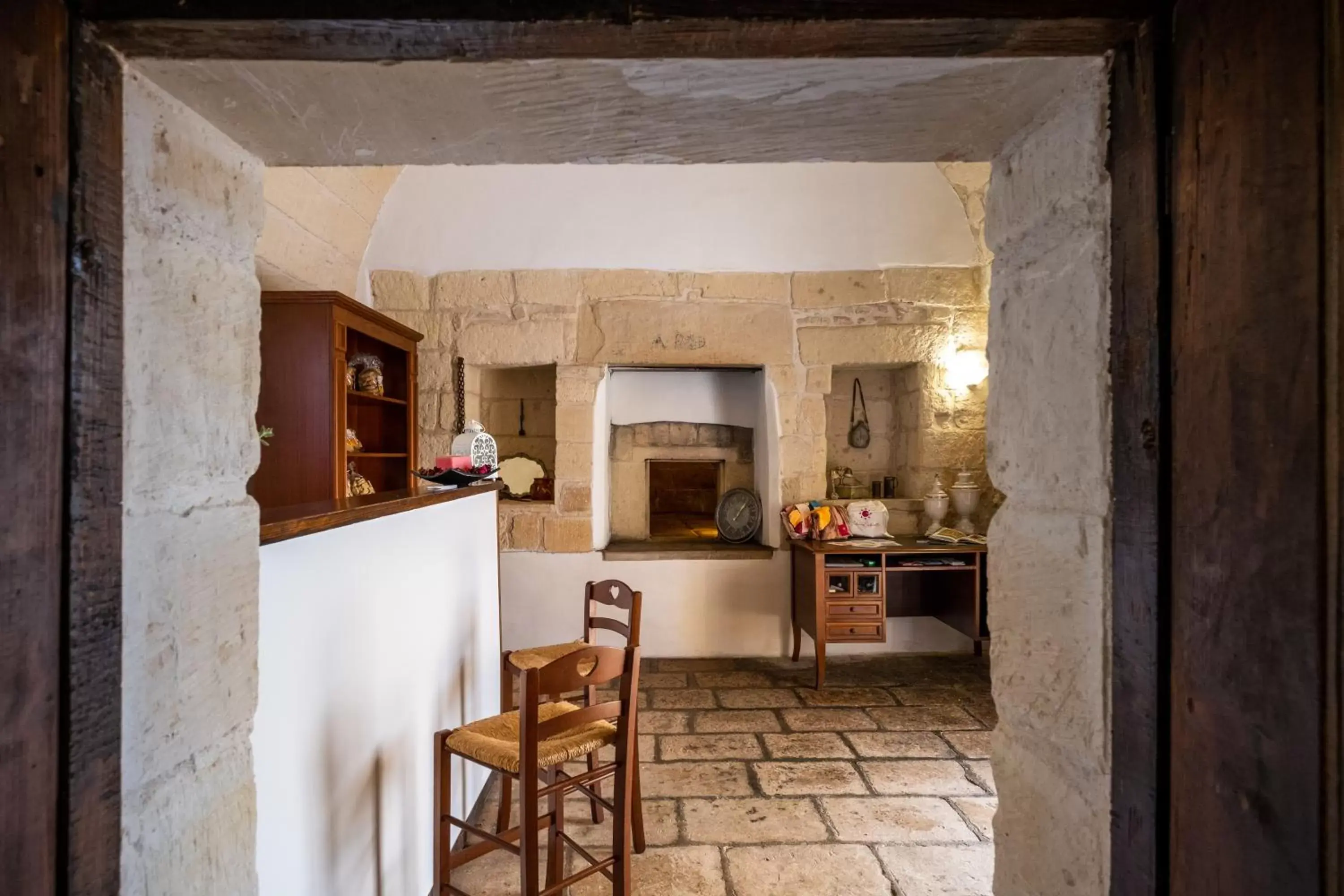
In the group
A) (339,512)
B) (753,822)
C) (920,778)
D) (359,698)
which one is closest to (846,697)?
(920,778)

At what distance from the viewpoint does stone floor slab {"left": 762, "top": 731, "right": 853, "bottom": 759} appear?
2.43 meters

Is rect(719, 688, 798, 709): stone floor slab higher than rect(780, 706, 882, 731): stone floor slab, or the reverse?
rect(780, 706, 882, 731): stone floor slab

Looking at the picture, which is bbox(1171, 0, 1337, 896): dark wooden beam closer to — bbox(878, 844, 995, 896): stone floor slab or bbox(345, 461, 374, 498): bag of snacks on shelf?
bbox(878, 844, 995, 896): stone floor slab

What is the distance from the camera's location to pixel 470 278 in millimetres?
3539

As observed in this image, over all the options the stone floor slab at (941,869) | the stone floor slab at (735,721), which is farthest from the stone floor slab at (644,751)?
the stone floor slab at (941,869)

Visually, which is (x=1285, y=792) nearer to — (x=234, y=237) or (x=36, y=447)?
(x=36, y=447)

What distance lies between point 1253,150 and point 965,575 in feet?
10.1

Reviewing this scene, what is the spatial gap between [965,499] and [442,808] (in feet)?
10.0

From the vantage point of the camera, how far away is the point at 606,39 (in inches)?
23.1

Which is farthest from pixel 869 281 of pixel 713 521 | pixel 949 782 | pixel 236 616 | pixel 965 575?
pixel 236 616

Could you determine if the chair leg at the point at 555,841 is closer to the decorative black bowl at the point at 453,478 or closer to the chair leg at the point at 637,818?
the chair leg at the point at 637,818

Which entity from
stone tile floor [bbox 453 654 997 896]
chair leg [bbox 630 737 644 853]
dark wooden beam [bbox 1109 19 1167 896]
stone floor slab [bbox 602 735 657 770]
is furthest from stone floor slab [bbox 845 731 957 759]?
dark wooden beam [bbox 1109 19 1167 896]

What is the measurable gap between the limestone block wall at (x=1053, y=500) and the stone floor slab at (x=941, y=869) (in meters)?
1.16

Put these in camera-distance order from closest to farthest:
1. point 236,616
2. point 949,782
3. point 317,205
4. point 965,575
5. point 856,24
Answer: point 856,24 < point 236,616 < point 949,782 < point 317,205 < point 965,575
